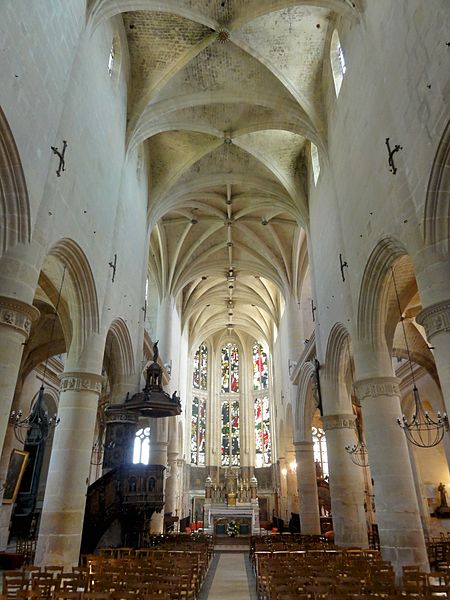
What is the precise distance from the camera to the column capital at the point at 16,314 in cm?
694

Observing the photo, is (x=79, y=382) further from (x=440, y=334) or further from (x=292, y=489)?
(x=292, y=489)

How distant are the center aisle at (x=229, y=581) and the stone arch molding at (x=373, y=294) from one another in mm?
6554

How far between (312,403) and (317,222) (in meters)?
8.41

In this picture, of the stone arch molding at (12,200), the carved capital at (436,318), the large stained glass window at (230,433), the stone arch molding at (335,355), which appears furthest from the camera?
the large stained glass window at (230,433)

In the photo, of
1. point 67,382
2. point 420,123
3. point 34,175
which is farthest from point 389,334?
point 34,175

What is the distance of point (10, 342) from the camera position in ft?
22.7

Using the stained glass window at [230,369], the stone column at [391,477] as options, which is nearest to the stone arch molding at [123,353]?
the stone column at [391,477]

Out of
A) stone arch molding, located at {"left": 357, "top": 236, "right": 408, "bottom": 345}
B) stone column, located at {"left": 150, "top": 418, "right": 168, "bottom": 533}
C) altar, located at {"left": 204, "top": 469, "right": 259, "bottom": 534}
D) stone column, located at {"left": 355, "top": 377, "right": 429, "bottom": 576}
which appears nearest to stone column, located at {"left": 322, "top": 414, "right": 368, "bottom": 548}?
stone column, located at {"left": 355, "top": 377, "right": 429, "bottom": 576}

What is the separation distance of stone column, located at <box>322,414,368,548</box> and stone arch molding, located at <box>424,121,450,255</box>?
27.4 ft

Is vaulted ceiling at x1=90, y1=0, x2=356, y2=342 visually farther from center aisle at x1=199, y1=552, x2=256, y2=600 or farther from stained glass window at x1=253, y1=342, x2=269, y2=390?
center aisle at x1=199, y1=552, x2=256, y2=600

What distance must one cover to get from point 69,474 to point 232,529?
16.5m

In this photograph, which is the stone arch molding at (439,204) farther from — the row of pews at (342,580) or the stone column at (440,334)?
the row of pews at (342,580)

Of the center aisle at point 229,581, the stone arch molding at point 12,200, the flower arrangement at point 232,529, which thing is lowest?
the center aisle at point 229,581

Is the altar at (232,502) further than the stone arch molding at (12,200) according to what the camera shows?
Yes
